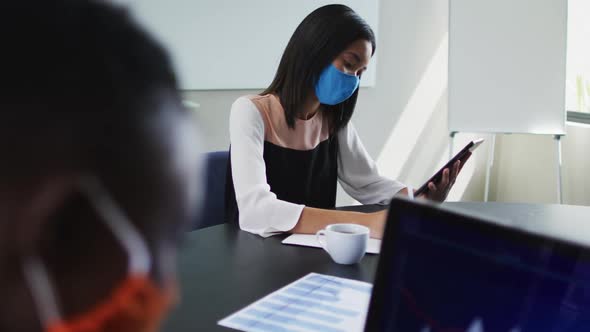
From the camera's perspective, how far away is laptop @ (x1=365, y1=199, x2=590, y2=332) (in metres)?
0.44

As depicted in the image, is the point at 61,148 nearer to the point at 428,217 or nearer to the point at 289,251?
the point at 428,217

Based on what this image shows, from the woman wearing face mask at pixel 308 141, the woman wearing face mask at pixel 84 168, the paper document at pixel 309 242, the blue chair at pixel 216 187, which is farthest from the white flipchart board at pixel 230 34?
the woman wearing face mask at pixel 84 168

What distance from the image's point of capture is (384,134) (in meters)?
3.24

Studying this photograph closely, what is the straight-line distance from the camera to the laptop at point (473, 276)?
0.44 metres

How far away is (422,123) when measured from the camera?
3441 millimetres

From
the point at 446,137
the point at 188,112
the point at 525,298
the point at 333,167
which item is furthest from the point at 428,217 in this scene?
the point at 446,137

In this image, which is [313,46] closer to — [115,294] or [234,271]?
[234,271]

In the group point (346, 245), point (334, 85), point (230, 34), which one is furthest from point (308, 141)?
point (230, 34)

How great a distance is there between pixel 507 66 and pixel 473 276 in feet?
9.47

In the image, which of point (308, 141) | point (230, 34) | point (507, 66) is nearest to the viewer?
point (308, 141)

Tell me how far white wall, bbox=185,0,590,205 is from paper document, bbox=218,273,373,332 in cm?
221

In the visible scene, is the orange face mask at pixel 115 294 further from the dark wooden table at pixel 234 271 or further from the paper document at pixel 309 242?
the paper document at pixel 309 242

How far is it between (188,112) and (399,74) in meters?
3.13

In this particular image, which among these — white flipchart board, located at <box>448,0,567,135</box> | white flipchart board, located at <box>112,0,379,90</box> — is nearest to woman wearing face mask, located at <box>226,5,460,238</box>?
white flipchart board, located at <box>112,0,379,90</box>
